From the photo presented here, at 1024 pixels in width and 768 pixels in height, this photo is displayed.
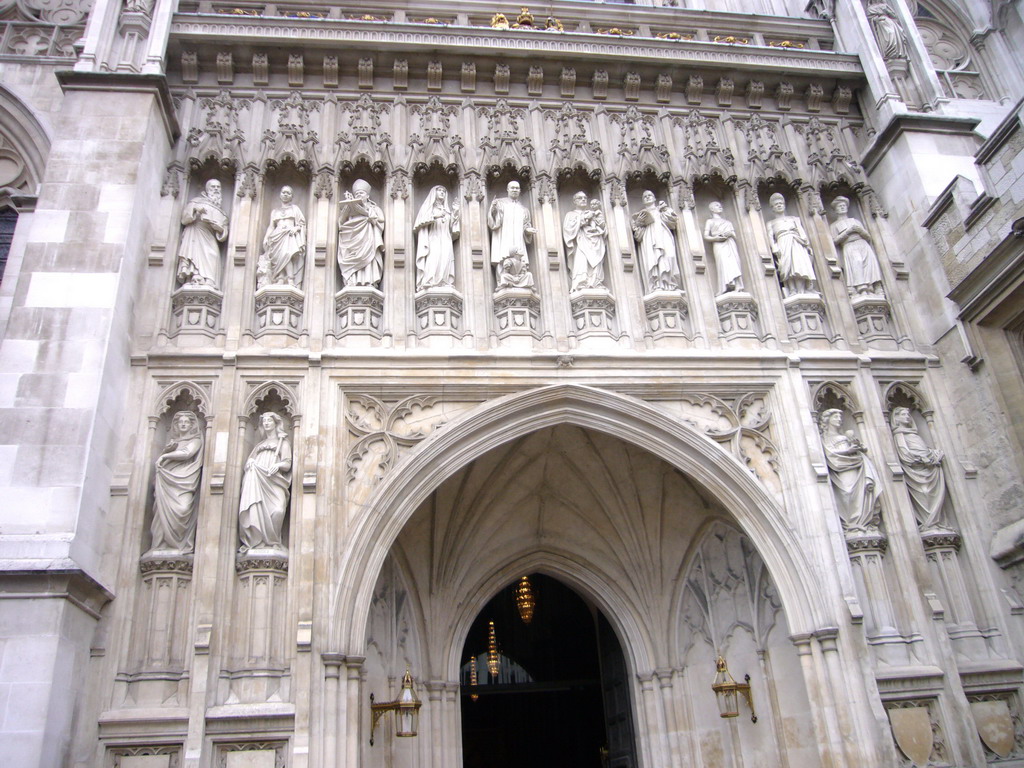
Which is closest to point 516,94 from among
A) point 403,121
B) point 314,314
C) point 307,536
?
point 403,121

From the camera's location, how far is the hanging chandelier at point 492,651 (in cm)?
1284

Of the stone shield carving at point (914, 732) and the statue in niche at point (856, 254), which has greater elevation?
the statue in niche at point (856, 254)

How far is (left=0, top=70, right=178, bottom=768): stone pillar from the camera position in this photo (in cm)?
731

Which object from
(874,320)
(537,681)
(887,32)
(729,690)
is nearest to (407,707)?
(729,690)

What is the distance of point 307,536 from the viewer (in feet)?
28.7

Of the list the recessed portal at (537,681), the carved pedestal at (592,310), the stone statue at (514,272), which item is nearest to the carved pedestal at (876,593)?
the carved pedestal at (592,310)

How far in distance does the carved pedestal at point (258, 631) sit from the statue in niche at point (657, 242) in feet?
18.2

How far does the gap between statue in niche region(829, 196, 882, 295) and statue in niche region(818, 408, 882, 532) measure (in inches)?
77.4

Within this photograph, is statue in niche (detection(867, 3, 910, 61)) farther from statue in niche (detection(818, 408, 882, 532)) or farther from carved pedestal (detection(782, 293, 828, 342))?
statue in niche (detection(818, 408, 882, 532))

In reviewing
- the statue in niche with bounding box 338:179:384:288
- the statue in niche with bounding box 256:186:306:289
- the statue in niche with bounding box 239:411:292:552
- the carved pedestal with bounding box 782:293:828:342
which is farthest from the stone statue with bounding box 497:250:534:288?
the carved pedestal with bounding box 782:293:828:342

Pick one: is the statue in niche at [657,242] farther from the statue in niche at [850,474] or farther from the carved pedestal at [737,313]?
the statue in niche at [850,474]

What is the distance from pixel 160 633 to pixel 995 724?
845 cm

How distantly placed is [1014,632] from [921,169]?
5891 millimetres

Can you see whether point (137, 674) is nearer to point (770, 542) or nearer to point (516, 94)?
point (770, 542)
